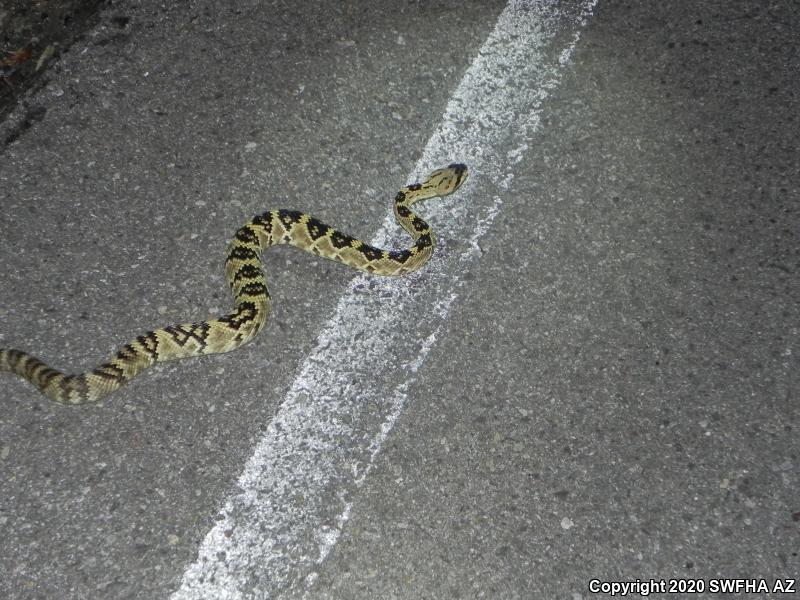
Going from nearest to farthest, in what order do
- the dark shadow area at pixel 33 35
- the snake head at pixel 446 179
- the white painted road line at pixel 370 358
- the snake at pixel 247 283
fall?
the white painted road line at pixel 370 358
the snake at pixel 247 283
the snake head at pixel 446 179
the dark shadow area at pixel 33 35

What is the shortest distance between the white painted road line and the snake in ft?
0.47

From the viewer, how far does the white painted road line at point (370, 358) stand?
4.10 m

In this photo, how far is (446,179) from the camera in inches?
228

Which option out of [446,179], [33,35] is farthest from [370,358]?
[33,35]

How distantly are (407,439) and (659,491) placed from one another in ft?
4.49

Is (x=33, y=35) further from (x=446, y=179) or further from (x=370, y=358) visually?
(x=370, y=358)

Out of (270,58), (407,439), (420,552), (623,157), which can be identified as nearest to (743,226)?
(623,157)

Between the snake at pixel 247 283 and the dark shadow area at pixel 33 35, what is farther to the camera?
the dark shadow area at pixel 33 35

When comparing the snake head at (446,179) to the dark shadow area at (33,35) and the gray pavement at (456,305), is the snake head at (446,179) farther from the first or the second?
the dark shadow area at (33,35)

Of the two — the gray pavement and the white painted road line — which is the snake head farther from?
the gray pavement

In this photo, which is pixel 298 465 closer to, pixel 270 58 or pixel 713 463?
pixel 713 463

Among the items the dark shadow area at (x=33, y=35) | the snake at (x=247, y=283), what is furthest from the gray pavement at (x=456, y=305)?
the dark shadow area at (x=33, y=35)

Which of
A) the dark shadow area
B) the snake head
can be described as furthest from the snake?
the dark shadow area

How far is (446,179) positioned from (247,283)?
156cm
